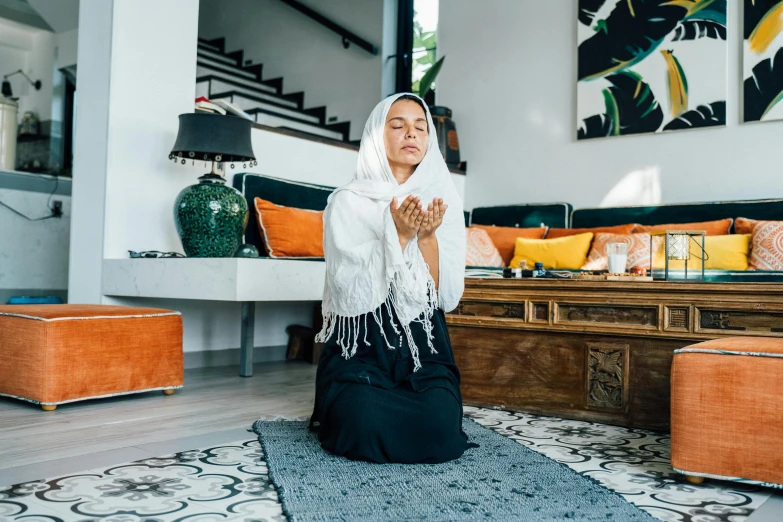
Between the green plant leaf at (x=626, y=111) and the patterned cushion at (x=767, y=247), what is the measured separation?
1114 mm

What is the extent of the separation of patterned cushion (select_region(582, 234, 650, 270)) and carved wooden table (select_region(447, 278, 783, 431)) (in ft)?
4.53

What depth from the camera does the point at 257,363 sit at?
3982 mm

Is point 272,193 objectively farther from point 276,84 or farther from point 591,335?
point 276,84

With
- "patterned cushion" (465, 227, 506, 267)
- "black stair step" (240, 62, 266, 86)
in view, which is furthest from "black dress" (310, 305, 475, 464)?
"black stair step" (240, 62, 266, 86)

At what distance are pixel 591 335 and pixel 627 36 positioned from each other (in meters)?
2.89

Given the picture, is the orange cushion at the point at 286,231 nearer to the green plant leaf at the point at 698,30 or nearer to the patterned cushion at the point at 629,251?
the patterned cushion at the point at 629,251

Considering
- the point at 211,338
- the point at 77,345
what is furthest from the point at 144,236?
the point at 77,345

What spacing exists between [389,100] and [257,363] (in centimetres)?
237

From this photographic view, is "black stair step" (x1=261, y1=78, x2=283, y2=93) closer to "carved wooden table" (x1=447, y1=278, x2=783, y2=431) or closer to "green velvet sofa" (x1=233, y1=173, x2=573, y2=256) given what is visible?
"green velvet sofa" (x1=233, y1=173, x2=573, y2=256)

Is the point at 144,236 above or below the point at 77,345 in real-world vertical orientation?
above

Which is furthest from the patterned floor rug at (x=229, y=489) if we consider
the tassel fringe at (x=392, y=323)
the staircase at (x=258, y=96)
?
the staircase at (x=258, y=96)

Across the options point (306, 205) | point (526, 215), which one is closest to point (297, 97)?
point (526, 215)

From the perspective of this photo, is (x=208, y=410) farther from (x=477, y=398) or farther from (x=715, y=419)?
(x=715, y=419)

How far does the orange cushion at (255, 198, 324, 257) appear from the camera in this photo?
3.56 m
